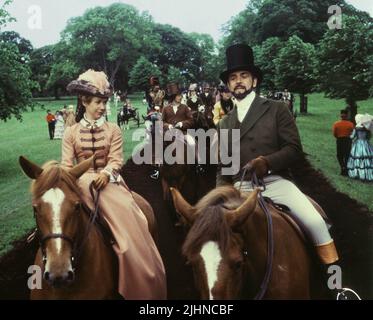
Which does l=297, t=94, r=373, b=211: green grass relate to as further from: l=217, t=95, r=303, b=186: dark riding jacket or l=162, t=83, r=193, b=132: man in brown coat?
l=217, t=95, r=303, b=186: dark riding jacket

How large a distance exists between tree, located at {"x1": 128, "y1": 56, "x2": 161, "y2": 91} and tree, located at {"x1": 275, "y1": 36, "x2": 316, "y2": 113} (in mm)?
2138

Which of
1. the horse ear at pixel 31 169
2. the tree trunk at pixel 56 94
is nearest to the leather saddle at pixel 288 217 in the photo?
the horse ear at pixel 31 169

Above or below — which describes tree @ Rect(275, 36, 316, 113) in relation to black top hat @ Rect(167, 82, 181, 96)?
above

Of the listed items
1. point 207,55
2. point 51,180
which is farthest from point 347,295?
point 207,55

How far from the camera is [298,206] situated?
4.42 m

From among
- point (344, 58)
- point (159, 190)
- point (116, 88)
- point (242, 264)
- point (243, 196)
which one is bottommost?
point (159, 190)

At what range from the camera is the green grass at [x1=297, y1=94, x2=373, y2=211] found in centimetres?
884

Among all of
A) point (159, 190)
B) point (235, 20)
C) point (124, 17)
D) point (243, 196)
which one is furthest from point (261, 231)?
point (159, 190)

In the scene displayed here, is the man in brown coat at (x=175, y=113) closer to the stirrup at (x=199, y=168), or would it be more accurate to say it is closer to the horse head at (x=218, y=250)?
the stirrup at (x=199, y=168)

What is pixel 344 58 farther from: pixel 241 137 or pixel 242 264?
pixel 242 264

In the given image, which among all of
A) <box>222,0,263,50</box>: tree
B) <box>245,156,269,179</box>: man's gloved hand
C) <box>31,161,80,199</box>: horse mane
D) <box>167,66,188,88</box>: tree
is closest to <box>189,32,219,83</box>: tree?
<box>222,0,263,50</box>: tree

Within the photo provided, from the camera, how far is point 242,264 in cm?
320

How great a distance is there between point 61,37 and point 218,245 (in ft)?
15.3
